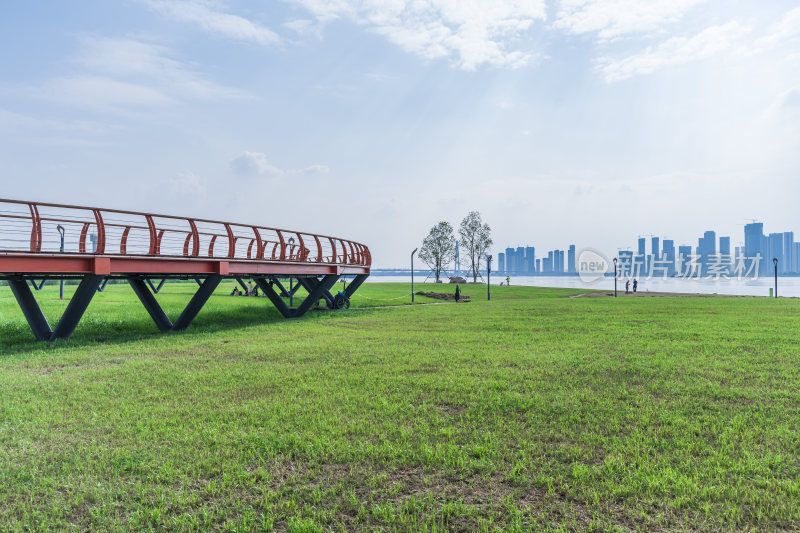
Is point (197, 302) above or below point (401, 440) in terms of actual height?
above

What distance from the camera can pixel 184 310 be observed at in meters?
16.3

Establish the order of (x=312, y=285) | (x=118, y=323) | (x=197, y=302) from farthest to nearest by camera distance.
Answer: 1. (x=312, y=285)
2. (x=118, y=323)
3. (x=197, y=302)

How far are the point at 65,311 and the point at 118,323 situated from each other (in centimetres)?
339

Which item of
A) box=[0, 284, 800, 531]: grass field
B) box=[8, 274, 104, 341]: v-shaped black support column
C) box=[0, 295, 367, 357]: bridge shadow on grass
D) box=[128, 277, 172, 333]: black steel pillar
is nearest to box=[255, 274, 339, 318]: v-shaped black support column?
box=[0, 295, 367, 357]: bridge shadow on grass

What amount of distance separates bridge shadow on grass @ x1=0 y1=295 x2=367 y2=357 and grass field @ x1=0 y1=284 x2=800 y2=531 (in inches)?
92.3

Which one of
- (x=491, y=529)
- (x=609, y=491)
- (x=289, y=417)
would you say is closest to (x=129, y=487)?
(x=289, y=417)

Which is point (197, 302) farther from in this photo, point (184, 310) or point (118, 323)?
point (118, 323)

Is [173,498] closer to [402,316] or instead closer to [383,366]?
[383,366]

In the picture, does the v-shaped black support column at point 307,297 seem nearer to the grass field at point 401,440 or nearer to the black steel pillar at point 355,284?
the black steel pillar at point 355,284

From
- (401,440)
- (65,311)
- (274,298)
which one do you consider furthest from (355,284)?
(401,440)

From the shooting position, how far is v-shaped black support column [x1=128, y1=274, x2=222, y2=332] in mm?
15633

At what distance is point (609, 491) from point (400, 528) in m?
1.87

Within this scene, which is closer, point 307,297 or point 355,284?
point 307,297

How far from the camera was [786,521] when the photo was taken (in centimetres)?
385
